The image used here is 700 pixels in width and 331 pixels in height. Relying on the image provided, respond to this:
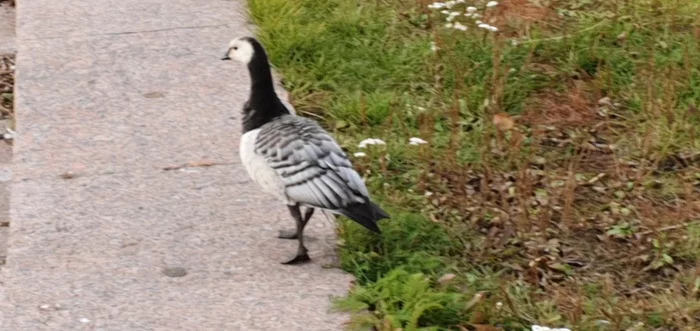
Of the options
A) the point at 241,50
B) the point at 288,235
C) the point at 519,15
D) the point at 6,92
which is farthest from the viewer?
the point at 519,15

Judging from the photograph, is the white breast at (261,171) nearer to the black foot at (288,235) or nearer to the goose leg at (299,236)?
the goose leg at (299,236)

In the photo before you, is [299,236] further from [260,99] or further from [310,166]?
[260,99]

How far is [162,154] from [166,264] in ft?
3.26

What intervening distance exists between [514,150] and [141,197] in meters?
1.64

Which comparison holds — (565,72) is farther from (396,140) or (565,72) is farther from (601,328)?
(601,328)

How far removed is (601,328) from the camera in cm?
427

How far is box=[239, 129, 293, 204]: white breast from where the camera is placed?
15.1 feet

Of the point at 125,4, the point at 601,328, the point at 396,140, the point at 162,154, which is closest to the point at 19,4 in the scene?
the point at 125,4

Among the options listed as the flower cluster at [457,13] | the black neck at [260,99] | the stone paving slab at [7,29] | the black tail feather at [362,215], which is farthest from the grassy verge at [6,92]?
the black tail feather at [362,215]

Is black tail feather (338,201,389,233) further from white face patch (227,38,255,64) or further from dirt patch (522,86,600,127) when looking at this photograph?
dirt patch (522,86,600,127)

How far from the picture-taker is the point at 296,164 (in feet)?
14.9

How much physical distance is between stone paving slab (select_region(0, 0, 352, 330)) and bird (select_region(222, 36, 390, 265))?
268 millimetres

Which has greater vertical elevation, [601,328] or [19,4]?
[601,328]

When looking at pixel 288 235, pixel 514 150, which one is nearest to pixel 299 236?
A: pixel 288 235
